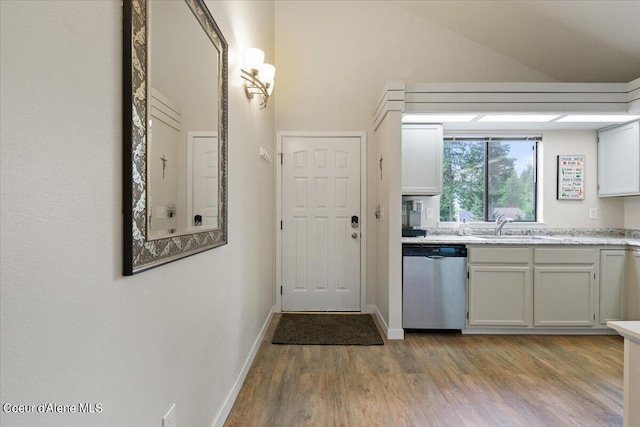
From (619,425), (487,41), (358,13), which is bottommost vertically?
(619,425)

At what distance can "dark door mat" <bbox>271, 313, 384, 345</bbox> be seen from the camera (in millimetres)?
2604

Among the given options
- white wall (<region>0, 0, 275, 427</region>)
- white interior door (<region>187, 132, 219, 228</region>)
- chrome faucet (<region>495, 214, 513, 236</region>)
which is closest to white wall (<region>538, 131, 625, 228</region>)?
chrome faucet (<region>495, 214, 513, 236</region>)

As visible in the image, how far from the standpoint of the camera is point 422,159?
119 inches

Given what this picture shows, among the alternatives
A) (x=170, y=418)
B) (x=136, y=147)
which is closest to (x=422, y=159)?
(x=136, y=147)

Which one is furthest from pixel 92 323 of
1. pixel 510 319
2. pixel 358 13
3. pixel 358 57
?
pixel 358 13

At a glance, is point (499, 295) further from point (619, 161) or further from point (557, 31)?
point (557, 31)

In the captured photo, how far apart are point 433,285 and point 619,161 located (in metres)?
2.33

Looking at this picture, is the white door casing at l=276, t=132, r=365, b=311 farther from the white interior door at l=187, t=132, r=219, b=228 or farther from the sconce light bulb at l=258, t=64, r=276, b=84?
the white interior door at l=187, t=132, r=219, b=228

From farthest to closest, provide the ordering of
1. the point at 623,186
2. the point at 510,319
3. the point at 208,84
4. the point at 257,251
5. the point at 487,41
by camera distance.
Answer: the point at 487,41 → the point at 623,186 → the point at 510,319 → the point at 257,251 → the point at 208,84

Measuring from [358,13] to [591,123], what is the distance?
107 inches

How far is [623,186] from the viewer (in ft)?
9.75

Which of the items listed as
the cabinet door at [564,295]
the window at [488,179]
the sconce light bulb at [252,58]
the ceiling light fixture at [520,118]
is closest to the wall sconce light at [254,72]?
the sconce light bulb at [252,58]

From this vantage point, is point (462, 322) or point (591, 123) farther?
point (591, 123)

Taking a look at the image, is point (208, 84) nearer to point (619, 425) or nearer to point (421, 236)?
point (421, 236)
